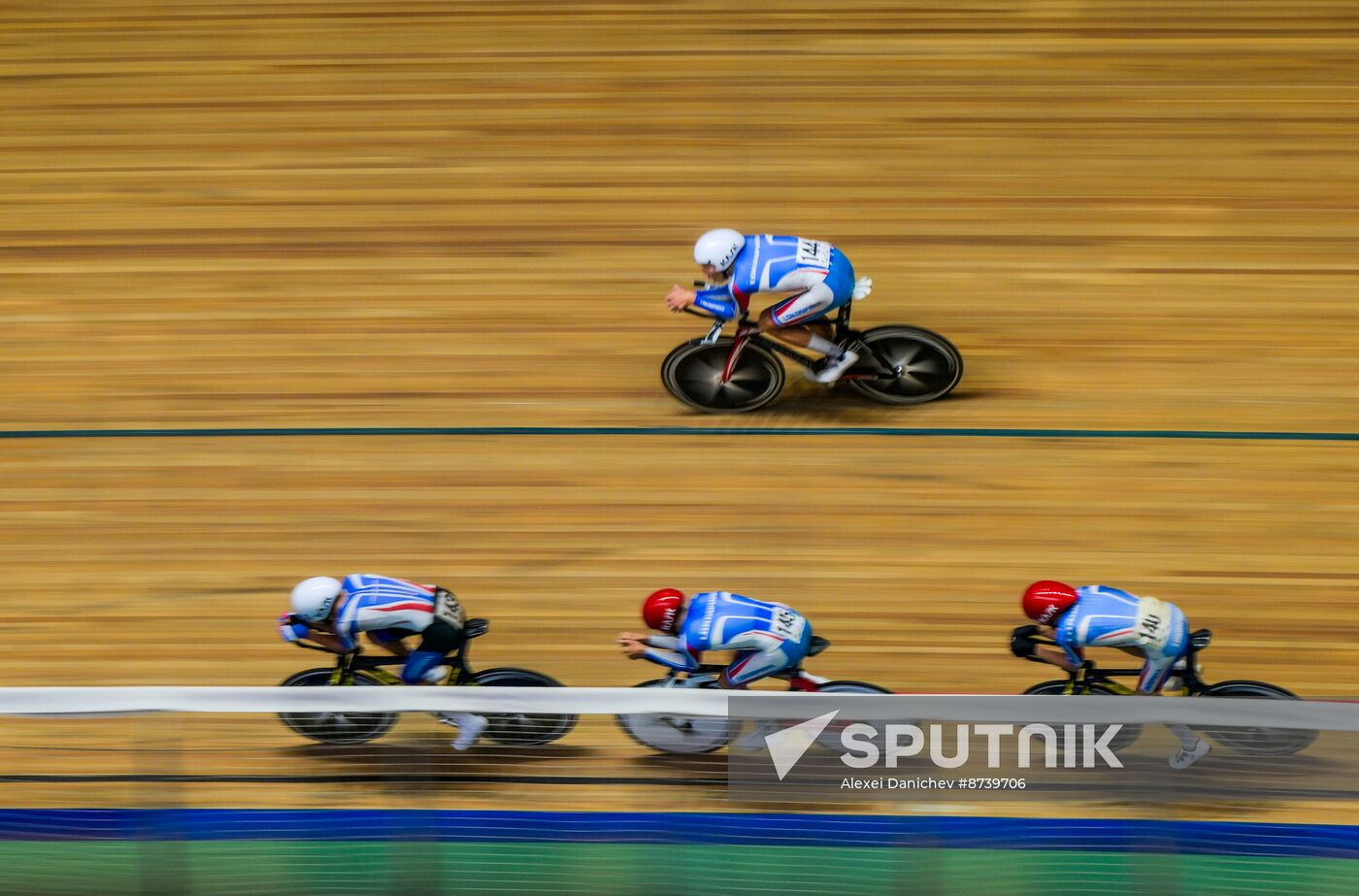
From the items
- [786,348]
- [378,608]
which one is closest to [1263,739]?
[378,608]

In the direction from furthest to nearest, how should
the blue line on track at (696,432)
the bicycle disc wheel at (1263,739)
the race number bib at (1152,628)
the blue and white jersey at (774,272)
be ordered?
the blue line on track at (696,432) → the blue and white jersey at (774,272) → the race number bib at (1152,628) → the bicycle disc wheel at (1263,739)

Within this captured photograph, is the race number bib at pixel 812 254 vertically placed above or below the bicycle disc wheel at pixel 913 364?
above

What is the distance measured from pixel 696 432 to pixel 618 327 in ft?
2.96

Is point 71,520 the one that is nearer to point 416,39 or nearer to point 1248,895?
point 416,39

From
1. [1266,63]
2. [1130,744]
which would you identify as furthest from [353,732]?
[1266,63]

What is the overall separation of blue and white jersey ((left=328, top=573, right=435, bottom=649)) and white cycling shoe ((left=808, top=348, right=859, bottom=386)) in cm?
214

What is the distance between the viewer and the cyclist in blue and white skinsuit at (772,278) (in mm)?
6262

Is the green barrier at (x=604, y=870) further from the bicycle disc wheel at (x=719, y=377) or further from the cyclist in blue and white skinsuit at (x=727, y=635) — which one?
the bicycle disc wheel at (x=719, y=377)

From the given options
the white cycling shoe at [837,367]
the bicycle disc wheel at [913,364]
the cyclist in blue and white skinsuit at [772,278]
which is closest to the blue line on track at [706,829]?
the cyclist in blue and white skinsuit at [772,278]

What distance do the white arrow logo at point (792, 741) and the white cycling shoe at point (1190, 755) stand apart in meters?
0.84

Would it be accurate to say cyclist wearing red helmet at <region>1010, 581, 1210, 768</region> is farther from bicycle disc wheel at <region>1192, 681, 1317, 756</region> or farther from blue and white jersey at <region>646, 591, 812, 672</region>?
bicycle disc wheel at <region>1192, 681, 1317, 756</region>

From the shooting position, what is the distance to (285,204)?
26.7 ft

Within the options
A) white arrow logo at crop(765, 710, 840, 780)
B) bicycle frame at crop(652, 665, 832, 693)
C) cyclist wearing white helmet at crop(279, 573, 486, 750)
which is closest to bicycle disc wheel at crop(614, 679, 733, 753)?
white arrow logo at crop(765, 710, 840, 780)

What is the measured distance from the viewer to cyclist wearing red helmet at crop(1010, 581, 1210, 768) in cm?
494
